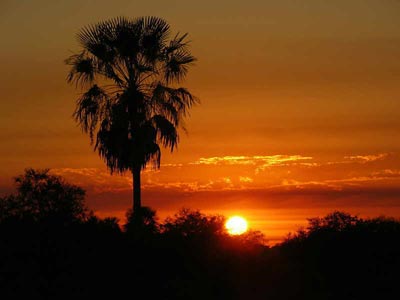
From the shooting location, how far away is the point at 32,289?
4194 centimetres

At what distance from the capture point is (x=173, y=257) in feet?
159

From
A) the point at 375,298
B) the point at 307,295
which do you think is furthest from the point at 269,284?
the point at 375,298

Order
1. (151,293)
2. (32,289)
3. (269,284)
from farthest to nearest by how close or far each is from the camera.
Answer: (269,284) < (151,293) < (32,289)

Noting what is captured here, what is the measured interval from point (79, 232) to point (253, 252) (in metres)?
10.1

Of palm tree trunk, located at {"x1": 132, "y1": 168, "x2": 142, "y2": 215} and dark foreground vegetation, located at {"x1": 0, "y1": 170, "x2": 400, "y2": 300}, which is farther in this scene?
palm tree trunk, located at {"x1": 132, "y1": 168, "x2": 142, "y2": 215}

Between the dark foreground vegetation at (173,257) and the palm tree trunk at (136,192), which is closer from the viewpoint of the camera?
the dark foreground vegetation at (173,257)

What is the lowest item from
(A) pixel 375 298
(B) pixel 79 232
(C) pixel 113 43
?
(A) pixel 375 298

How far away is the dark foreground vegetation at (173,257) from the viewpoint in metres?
43.6

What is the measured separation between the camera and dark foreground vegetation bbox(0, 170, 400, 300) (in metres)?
43.6

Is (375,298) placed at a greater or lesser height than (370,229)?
lesser

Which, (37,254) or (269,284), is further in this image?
(269,284)

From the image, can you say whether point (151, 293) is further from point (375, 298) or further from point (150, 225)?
point (375, 298)

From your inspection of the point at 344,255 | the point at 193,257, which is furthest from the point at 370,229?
the point at 193,257

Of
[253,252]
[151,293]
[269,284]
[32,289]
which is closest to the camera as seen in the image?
[32,289]
